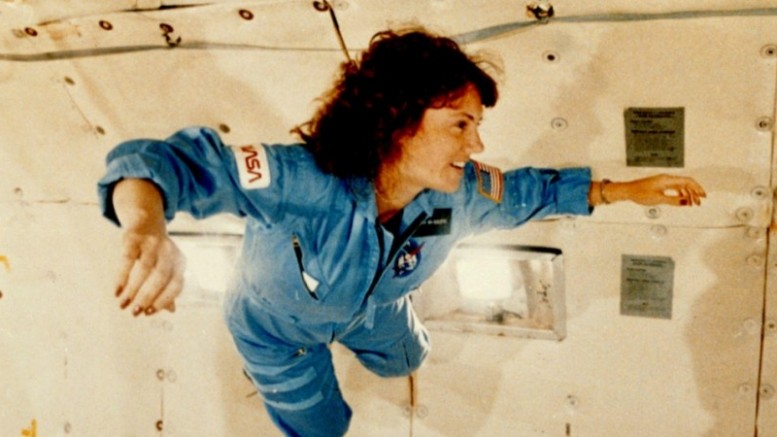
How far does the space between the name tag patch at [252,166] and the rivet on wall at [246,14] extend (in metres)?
0.68

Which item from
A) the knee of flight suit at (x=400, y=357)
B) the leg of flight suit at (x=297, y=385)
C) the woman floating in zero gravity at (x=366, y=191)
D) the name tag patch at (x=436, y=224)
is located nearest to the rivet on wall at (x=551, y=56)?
the woman floating in zero gravity at (x=366, y=191)

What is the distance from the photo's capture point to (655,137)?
6.77ft

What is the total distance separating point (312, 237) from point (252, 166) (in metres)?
0.32

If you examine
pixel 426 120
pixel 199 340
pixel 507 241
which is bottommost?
pixel 199 340

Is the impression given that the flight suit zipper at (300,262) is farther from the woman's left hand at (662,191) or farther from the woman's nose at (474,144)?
the woman's left hand at (662,191)

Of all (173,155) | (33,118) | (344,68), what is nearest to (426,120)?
(344,68)

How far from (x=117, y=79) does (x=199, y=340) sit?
1.17 metres

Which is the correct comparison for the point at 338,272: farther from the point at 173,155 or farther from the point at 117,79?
the point at 117,79

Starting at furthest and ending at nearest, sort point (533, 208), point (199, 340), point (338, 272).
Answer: point (199, 340), point (533, 208), point (338, 272)

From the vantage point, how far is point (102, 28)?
221cm

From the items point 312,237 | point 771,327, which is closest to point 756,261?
A: point 771,327

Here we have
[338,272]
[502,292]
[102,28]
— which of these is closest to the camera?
[338,272]

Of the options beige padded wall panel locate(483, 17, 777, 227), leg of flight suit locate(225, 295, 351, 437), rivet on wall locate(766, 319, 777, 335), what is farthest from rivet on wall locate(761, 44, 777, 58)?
leg of flight suit locate(225, 295, 351, 437)

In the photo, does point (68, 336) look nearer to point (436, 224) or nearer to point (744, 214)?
point (436, 224)
